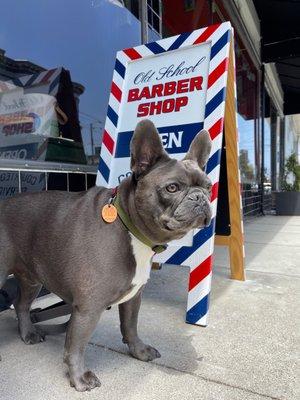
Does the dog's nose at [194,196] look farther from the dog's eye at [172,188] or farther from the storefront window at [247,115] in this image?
the storefront window at [247,115]

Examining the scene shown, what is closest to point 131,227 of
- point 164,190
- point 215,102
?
point 164,190

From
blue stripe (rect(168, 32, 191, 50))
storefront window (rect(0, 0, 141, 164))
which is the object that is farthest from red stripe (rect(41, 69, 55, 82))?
blue stripe (rect(168, 32, 191, 50))

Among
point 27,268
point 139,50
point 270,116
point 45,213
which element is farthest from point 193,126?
point 270,116

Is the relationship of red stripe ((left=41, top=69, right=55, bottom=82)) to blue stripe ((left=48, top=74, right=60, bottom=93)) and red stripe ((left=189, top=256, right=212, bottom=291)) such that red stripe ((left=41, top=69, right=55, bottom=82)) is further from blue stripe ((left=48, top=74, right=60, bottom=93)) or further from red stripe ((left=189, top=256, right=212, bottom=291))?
red stripe ((left=189, top=256, right=212, bottom=291))

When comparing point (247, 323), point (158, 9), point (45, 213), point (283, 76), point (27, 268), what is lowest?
point (247, 323)

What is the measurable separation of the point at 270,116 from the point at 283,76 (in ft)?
4.77

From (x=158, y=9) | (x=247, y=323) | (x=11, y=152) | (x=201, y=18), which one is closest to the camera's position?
(x=247, y=323)

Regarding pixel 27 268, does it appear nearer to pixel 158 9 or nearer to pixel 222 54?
pixel 222 54

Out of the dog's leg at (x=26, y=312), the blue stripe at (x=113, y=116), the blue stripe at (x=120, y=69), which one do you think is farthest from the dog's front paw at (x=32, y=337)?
the blue stripe at (x=120, y=69)

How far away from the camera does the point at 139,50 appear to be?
3.57 m

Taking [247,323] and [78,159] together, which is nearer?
[247,323]

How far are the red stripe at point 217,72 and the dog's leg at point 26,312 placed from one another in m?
1.94

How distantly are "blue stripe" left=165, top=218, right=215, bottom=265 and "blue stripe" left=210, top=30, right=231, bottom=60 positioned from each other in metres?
1.32

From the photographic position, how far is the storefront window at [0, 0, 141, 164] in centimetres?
343
